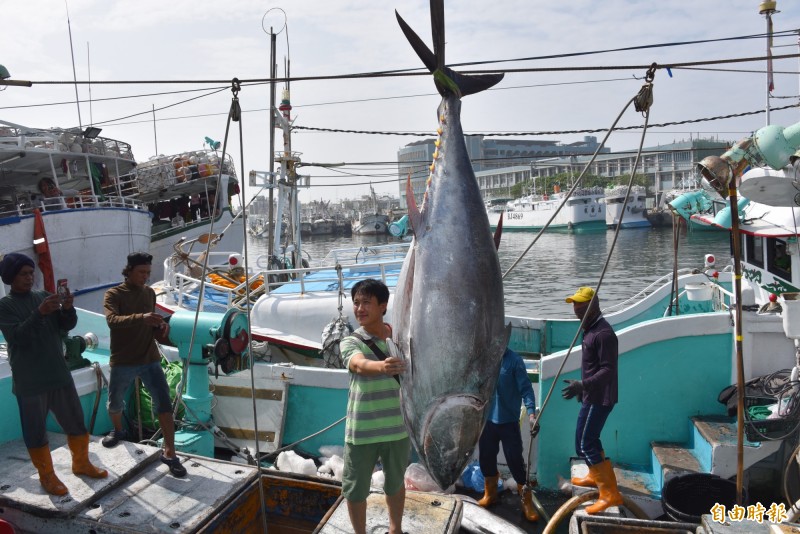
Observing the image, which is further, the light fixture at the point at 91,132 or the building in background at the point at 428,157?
the light fixture at the point at 91,132

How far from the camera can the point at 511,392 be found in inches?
168

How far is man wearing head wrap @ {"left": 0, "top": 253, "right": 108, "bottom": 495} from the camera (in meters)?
3.46

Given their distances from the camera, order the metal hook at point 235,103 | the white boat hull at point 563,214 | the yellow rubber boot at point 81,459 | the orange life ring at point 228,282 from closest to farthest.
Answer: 1. the metal hook at point 235,103
2. the yellow rubber boot at point 81,459
3. the orange life ring at point 228,282
4. the white boat hull at point 563,214

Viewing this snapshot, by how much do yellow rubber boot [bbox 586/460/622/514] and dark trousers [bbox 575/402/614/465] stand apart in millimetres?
50

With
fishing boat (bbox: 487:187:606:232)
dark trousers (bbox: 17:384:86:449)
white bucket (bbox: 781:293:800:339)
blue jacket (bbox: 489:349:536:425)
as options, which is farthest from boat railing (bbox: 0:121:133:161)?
fishing boat (bbox: 487:187:606:232)

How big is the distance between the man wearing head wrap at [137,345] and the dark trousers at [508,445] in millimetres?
2252

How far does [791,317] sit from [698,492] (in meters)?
1.56

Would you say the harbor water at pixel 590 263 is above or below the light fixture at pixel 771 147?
below

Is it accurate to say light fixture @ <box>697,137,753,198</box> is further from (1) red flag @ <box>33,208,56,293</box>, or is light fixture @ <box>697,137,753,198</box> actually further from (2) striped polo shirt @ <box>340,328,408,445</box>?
(1) red flag @ <box>33,208,56,293</box>

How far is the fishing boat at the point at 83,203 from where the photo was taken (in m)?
12.5

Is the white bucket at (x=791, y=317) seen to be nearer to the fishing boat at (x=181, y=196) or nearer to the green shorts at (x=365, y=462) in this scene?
the green shorts at (x=365, y=462)

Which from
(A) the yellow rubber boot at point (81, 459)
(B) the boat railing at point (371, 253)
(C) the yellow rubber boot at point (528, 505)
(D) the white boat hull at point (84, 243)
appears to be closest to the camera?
(A) the yellow rubber boot at point (81, 459)

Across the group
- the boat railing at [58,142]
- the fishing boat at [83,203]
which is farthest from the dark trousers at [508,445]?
the boat railing at [58,142]

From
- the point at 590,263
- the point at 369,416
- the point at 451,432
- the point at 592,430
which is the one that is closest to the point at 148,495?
the point at 369,416
